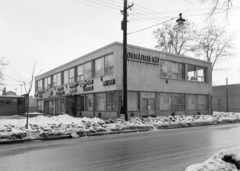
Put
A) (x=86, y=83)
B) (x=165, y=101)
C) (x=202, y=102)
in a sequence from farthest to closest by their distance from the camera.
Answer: (x=202, y=102) < (x=86, y=83) < (x=165, y=101)

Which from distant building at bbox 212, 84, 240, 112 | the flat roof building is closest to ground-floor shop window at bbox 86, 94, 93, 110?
the flat roof building

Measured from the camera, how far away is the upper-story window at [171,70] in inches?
1027

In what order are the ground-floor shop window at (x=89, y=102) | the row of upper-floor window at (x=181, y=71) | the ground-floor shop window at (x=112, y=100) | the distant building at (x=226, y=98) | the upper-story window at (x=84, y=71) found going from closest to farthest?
the ground-floor shop window at (x=112, y=100) → the row of upper-floor window at (x=181, y=71) → the ground-floor shop window at (x=89, y=102) → the upper-story window at (x=84, y=71) → the distant building at (x=226, y=98)

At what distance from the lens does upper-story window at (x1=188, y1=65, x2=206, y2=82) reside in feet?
97.7

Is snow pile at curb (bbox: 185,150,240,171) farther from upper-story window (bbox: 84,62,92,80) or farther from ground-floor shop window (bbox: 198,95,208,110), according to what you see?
ground-floor shop window (bbox: 198,95,208,110)

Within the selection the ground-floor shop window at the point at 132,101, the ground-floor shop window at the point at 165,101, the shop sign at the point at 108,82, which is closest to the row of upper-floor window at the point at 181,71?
the ground-floor shop window at the point at 165,101

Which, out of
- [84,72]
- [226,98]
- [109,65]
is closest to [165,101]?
[109,65]

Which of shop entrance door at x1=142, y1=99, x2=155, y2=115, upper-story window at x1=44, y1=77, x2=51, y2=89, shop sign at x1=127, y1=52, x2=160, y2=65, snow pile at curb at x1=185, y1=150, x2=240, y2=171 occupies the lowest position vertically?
snow pile at curb at x1=185, y1=150, x2=240, y2=171

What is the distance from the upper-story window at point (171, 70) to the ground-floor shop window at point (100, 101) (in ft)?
22.3

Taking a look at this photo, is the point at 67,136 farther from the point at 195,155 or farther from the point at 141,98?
the point at 141,98

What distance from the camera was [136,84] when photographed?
23078 mm

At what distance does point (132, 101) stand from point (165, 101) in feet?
15.9

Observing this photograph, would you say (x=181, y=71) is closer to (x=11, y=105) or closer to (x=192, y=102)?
(x=192, y=102)

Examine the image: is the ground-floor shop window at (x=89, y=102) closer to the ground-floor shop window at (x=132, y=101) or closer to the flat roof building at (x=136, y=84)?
the flat roof building at (x=136, y=84)
